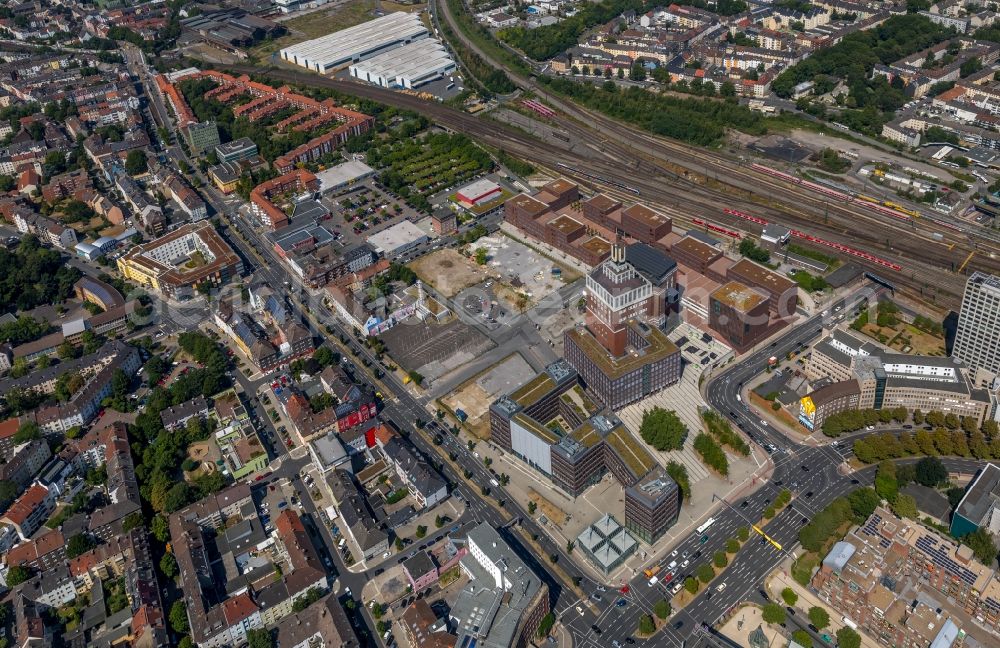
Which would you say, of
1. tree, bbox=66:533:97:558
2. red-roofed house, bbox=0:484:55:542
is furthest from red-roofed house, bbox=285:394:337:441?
red-roofed house, bbox=0:484:55:542

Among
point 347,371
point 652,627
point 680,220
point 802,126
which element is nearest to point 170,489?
point 347,371

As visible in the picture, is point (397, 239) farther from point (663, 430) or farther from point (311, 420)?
point (663, 430)

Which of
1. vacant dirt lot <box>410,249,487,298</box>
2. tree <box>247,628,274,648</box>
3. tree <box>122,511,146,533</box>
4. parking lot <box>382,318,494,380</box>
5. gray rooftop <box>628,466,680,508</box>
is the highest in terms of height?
gray rooftop <box>628,466,680,508</box>

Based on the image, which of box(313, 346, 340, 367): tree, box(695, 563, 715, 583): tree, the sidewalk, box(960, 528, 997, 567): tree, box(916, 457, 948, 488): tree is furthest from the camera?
box(313, 346, 340, 367): tree

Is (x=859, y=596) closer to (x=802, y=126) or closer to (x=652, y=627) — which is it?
(x=652, y=627)

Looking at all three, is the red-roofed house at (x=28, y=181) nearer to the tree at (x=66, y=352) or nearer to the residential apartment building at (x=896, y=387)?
the tree at (x=66, y=352)

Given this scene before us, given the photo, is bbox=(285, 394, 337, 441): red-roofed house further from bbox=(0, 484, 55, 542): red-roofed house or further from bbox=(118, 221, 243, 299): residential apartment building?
bbox=(118, 221, 243, 299): residential apartment building

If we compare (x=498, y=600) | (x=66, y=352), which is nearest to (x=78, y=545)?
(x=66, y=352)
